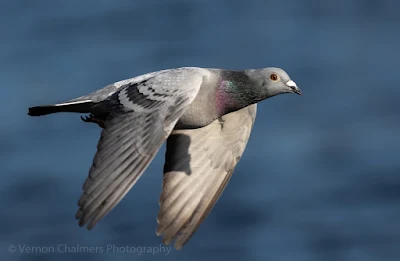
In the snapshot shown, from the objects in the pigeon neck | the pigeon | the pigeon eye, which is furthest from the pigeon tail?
the pigeon eye

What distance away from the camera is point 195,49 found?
29.5 m

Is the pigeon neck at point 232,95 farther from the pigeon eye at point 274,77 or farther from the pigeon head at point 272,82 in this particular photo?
the pigeon eye at point 274,77

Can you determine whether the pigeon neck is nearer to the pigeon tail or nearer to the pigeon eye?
the pigeon eye

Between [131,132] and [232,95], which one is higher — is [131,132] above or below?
above

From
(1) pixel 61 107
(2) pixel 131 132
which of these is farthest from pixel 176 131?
(2) pixel 131 132

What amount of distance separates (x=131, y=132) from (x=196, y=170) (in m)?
2.74

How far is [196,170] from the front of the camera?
17234 millimetres

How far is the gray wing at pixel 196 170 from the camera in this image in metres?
16.7

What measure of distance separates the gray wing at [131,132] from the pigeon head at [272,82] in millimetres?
753

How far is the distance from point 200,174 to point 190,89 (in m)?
2.19

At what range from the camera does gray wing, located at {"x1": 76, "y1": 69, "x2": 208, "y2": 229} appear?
13781mm

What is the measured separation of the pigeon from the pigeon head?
→ 0.5 inches

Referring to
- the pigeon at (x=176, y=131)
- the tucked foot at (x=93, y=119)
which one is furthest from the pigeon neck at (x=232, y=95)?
the tucked foot at (x=93, y=119)

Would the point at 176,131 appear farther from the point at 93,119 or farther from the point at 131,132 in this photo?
the point at 131,132
